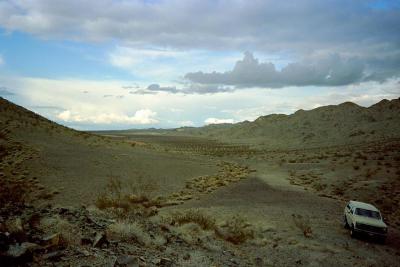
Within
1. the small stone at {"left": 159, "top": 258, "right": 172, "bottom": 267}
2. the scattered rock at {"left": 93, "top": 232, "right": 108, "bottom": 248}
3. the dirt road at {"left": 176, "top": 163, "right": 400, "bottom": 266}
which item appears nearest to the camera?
the scattered rock at {"left": 93, "top": 232, "right": 108, "bottom": 248}

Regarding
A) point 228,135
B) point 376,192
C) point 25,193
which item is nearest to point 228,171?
point 376,192

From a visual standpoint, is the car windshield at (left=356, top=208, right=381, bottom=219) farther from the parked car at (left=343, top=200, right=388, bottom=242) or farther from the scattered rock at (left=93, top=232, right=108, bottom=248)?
the scattered rock at (left=93, top=232, right=108, bottom=248)

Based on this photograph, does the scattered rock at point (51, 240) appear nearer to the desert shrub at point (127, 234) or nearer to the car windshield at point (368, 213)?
the desert shrub at point (127, 234)

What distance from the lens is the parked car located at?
1931cm

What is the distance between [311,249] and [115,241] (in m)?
8.96

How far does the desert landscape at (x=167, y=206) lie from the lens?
37.7ft

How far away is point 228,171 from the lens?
164 feet

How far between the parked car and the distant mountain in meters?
74.7

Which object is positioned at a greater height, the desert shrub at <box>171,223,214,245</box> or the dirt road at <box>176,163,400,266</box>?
the desert shrub at <box>171,223,214,245</box>

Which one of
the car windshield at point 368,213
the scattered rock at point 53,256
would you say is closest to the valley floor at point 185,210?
the scattered rock at point 53,256

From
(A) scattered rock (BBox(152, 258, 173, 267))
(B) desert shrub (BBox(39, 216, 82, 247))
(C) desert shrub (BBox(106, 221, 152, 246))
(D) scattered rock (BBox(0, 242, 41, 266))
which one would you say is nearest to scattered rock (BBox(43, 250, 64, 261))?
(D) scattered rock (BBox(0, 242, 41, 266))

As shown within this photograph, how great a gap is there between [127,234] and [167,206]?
1521cm

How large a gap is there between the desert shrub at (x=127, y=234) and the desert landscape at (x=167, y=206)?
0.05 metres

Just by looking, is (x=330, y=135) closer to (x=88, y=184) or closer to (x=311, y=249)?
(x=88, y=184)
